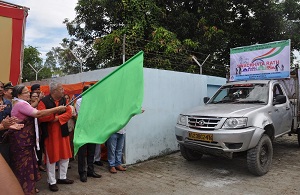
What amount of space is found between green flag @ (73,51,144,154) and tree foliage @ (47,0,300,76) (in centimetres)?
763

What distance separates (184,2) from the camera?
15.5 metres

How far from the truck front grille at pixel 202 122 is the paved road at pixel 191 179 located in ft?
3.23

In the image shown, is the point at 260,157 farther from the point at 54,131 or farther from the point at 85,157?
the point at 54,131

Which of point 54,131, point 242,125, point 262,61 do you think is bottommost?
point 54,131

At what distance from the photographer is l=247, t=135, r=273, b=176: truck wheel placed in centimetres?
502

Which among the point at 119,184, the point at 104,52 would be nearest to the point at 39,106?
the point at 119,184

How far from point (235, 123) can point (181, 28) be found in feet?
33.8

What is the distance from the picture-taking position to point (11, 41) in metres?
5.01

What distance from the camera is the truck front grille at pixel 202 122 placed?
5.11 m

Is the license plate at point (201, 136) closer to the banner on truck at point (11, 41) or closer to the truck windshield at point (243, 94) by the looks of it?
the truck windshield at point (243, 94)

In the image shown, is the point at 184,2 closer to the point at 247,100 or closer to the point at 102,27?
the point at 102,27

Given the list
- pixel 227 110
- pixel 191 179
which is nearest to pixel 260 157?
pixel 227 110

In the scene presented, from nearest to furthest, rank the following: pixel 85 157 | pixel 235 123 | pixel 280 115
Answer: pixel 235 123 → pixel 85 157 → pixel 280 115

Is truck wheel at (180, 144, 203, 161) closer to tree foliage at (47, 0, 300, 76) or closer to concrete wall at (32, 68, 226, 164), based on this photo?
concrete wall at (32, 68, 226, 164)
